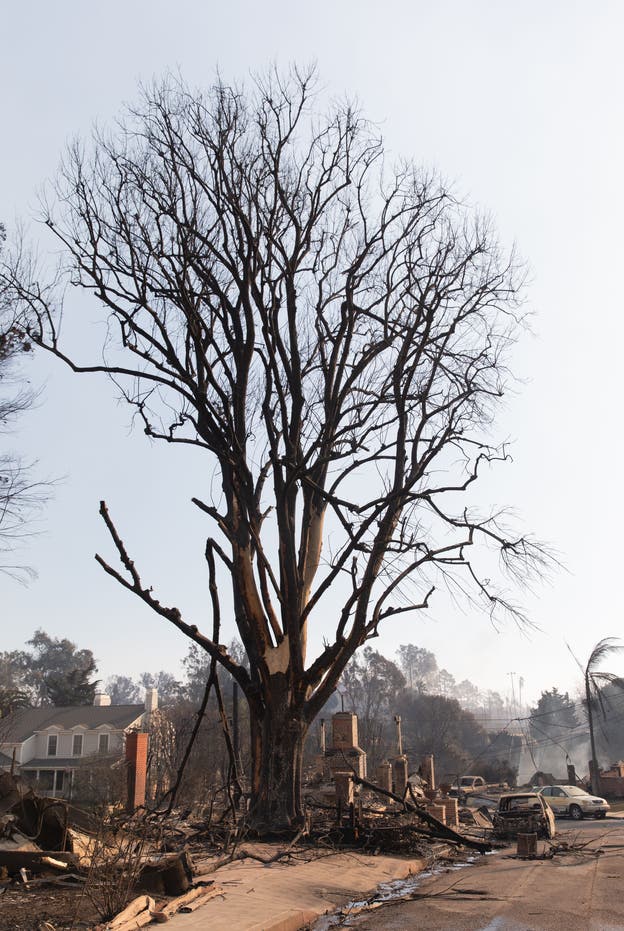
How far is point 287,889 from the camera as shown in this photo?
34.0 feet

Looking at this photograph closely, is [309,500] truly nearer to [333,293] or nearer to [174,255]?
[333,293]

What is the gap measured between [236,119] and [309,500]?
26.0ft

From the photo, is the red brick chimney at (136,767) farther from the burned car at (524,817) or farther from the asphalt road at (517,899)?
the asphalt road at (517,899)

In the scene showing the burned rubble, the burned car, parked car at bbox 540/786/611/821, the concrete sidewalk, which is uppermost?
the burned rubble

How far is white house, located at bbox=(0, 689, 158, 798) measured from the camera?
53250mm

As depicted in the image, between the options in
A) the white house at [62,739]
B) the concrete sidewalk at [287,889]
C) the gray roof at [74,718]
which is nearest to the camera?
the concrete sidewalk at [287,889]

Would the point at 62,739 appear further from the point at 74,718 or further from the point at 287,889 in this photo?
the point at 287,889

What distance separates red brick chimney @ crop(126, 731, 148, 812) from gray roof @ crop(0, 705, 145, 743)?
23597mm

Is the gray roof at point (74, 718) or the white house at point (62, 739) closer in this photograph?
the white house at point (62, 739)

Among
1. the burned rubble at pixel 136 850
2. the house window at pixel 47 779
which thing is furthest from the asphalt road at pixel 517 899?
the house window at pixel 47 779

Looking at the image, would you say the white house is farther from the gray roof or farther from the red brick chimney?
the red brick chimney

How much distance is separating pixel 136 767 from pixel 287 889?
2322cm

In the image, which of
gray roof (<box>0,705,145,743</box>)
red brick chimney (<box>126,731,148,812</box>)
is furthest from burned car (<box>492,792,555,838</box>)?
gray roof (<box>0,705,145,743</box>)

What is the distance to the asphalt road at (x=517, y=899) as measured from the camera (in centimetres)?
870
